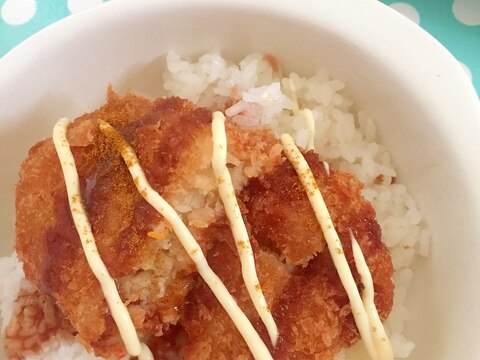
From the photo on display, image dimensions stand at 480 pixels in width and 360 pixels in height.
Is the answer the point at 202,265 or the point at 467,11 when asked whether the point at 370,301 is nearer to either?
the point at 202,265

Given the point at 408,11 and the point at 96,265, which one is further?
the point at 408,11

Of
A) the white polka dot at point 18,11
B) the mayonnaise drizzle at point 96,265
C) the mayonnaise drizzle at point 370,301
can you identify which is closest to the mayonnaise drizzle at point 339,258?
the mayonnaise drizzle at point 370,301

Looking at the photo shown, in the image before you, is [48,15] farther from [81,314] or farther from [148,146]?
[81,314]

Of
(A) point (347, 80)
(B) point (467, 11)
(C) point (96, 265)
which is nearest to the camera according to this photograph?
(C) point (96, 265)

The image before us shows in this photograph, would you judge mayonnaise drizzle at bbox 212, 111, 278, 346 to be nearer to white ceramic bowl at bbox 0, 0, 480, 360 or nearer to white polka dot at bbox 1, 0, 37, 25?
white ceramic bowl at bbox 0, 0, 480, 360

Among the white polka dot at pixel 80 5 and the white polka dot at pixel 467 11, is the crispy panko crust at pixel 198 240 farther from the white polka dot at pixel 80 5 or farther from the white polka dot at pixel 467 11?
the white polka dot at pixel 467 11

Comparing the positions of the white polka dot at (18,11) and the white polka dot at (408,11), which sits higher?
the white polka dot at (18,11)

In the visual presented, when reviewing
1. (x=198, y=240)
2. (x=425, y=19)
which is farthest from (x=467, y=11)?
(x=198, y=240)
